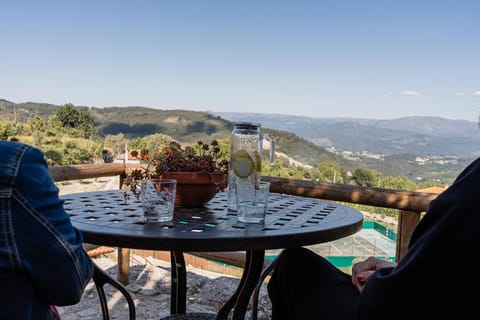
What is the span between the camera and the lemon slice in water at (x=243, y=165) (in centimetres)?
131

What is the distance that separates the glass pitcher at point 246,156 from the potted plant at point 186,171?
0.33ft

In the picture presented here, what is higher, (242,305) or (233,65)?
(233,65)

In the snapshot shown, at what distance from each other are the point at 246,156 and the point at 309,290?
462 millimetres

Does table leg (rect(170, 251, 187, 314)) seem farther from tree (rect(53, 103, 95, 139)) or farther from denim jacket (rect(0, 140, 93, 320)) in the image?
tree (rect(53, 103, 95, 139))

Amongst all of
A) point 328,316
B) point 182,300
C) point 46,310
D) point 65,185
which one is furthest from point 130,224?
point 65,185

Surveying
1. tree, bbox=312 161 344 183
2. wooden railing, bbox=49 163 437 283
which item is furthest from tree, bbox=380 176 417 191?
tree, bbox=312 161 344 183

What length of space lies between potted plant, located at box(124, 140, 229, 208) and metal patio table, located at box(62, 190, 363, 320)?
0.06m

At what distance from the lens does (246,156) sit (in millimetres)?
1331

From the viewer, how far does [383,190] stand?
2.38 meters

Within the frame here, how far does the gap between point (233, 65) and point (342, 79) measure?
1451 cm

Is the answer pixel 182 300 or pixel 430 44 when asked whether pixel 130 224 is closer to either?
pixel 182 300

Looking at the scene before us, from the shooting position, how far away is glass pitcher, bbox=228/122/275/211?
1.30 meters

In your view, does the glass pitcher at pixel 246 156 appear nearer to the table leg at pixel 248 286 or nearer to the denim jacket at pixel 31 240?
the table leg at pixel 248 286

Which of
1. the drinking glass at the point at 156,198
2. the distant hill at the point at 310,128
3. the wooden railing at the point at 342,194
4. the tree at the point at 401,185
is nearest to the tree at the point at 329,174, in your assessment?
the tree at the point at 401,185
